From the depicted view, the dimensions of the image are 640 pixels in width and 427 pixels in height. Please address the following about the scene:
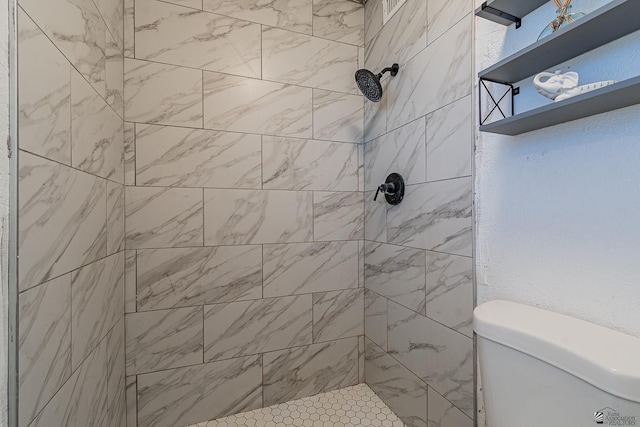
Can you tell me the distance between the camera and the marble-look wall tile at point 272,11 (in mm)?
1487

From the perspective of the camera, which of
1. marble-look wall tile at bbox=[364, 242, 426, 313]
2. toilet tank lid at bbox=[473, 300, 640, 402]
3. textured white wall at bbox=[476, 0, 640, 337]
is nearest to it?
toilet tank lid at bbox=[473, 300, 640, 402]

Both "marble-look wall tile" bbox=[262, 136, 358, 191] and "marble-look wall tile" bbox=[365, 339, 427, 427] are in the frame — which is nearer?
"marble-look wall tile" bbox=[365, 339, 427, 427]

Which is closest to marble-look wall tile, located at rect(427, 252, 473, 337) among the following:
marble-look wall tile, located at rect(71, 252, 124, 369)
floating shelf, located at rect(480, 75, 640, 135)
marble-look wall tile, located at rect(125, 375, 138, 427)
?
floating shelf, located at rect(480, 75, 640, 135)

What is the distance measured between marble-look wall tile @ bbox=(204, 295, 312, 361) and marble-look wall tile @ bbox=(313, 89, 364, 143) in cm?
93

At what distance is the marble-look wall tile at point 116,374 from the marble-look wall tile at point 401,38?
1.71 metres

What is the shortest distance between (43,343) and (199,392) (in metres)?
0.96

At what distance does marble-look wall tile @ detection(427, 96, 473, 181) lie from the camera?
108 cm

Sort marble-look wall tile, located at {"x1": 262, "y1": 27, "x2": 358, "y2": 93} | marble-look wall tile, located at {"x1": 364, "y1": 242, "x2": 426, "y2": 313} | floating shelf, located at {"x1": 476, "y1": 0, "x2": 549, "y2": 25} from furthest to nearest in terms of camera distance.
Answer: marble-look wall tile, located at {"x1": 262, "y1": 27, "x2": 358, "y2": 93} → marble-look wall tile, located at {"x1": 364, "y1": 242, "x2": 426, "y2": 313} → floating shelf, located at {"x1": 476, "y1": 0, "x2": 549, "y2": 25}

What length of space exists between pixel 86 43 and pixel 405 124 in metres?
1.24

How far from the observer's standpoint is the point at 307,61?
1.64m

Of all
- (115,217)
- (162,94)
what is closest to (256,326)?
(115,217)

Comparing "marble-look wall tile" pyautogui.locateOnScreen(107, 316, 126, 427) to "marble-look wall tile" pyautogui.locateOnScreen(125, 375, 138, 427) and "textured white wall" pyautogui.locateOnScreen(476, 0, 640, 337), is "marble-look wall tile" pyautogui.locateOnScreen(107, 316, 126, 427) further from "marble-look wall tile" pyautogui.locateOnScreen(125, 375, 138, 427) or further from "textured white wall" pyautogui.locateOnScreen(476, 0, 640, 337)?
"textured white wall" pyautogui.locateOnScreen(476, 0, 640, 337)

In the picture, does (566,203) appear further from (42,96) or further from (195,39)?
(195,39)

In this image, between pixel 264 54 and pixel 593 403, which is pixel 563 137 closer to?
pixel 593 403
